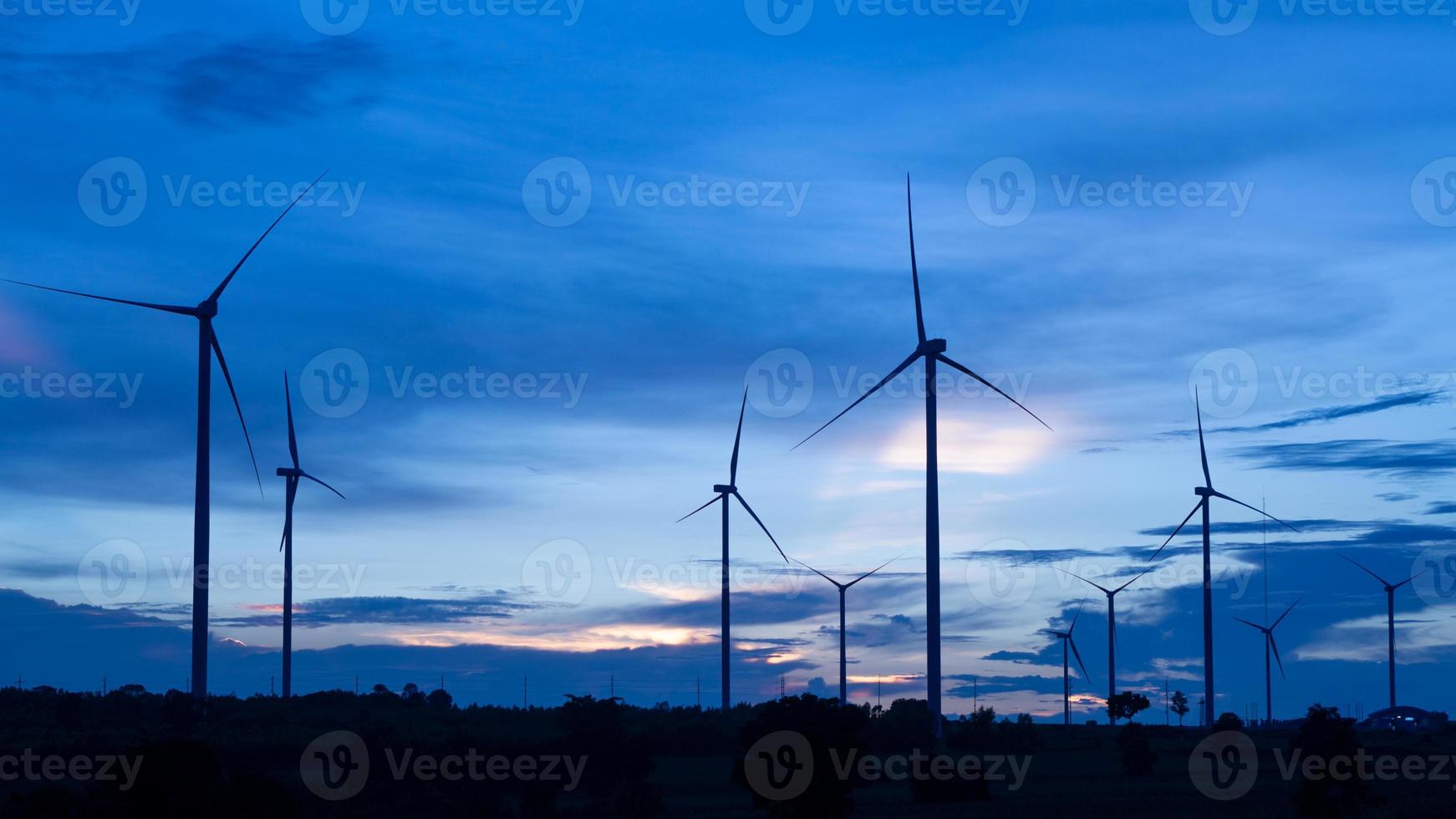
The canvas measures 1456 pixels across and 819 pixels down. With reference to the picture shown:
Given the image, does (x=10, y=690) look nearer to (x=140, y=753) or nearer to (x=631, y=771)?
(x=631, y=771)

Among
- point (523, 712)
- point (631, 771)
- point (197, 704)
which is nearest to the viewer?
point (631, 771)

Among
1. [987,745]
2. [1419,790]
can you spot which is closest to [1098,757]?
[987,745]

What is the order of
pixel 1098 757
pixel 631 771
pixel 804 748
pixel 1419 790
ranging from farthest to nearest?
pixel 1098 757, pixel 631 771, pixel 1419 790, pixel 804 748

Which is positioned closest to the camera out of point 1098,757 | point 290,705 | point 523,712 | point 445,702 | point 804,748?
point 804,748

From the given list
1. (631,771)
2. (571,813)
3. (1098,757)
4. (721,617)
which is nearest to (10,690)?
(721,617)

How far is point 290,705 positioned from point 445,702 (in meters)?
31.9

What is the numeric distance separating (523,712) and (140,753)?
88.6 m

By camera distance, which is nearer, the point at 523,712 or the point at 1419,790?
the point at 1419,790

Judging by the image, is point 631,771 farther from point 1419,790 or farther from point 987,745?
point 987,745

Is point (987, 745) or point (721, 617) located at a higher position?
point (721, 617)

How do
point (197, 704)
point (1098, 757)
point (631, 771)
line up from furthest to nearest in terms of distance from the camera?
point (1098, 757), point (197, 704), point (631, 771)

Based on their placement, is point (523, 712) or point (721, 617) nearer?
point (721, 617)

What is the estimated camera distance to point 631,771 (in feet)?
242

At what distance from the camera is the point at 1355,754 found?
57188mm
